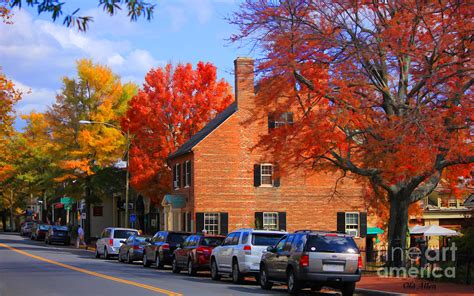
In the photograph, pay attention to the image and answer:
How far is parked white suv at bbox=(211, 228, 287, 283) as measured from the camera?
81.3ft

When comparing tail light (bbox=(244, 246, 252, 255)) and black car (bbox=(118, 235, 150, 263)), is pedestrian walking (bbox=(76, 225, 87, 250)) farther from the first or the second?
tail light (bbox=(244, 246, 252, 255))

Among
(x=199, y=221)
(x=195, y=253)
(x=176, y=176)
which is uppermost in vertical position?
(x=176, y=176)

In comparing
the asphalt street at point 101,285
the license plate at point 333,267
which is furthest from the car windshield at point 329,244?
the asphalt street at point 101,285

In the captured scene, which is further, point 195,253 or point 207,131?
point 207,131

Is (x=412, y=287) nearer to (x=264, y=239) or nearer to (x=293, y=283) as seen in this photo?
(x=293, y=283)

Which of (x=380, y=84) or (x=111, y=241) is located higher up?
(x=380, y=84)

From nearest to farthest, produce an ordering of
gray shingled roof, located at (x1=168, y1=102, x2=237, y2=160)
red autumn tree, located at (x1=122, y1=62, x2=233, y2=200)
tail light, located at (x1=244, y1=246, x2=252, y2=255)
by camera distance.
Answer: tail light, located at (x1=244, y1=246, x2=252, y2=255)
gray shingled roof, located at (x1=168, y1=102, x2=237, y2=160)
red autumn tree, located at (x1=122, y1=62, x2=233, y2=200)

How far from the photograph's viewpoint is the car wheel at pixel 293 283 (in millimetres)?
20339

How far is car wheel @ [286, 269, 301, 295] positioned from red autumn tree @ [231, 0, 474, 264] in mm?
5436

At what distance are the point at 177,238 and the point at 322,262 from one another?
1540 centimetres

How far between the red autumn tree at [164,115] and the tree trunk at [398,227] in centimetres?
2755

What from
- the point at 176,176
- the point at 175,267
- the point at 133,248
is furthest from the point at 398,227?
the point at 176,176

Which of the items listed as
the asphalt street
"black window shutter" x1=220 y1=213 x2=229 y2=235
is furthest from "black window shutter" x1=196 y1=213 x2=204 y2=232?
the asphalt street

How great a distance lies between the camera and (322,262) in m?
20.0
